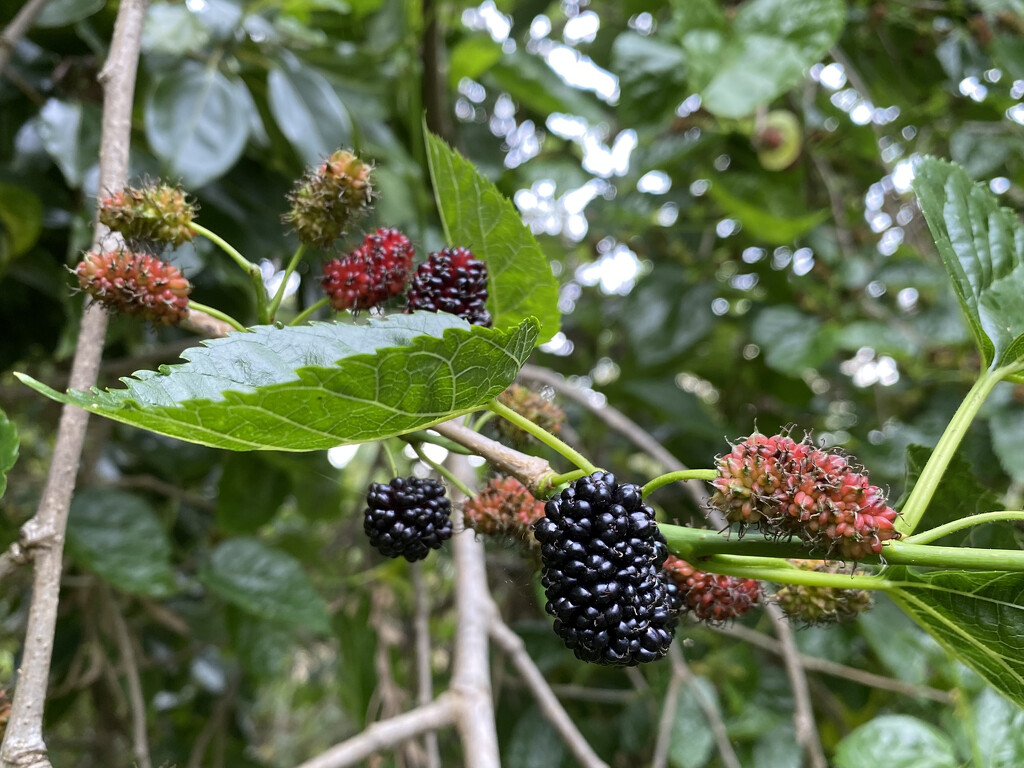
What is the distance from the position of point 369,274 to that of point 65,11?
606mm

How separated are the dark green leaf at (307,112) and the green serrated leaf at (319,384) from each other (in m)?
0.62

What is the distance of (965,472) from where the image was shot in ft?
1.88

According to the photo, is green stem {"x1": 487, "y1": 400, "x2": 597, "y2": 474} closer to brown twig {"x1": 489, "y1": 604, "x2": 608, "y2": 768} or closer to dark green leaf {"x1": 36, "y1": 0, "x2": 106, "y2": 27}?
brown twig {"x1": 489, "y1": 604, "x2": 608, "y2": 768}

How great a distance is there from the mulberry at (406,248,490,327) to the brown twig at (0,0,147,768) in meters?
0.21

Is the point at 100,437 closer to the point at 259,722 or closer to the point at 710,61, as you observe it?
the point at 710,61

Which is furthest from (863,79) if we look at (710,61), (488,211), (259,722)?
(259,722)

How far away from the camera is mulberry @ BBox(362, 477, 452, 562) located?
1.67ft

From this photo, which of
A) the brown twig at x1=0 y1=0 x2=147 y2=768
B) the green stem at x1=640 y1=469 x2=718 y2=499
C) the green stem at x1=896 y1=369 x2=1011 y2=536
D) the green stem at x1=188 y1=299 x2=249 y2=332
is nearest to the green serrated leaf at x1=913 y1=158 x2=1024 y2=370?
the green stem at x1=896 y1=369 x2=1011 y2=536

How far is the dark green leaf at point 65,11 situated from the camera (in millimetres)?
831

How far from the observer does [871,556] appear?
391 millimetres

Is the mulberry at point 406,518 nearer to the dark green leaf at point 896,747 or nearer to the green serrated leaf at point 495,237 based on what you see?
the green serrated leaf at point 495,237

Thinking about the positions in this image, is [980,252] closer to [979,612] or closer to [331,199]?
[979,612]

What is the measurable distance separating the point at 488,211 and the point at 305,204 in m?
0.12

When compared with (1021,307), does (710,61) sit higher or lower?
higher
